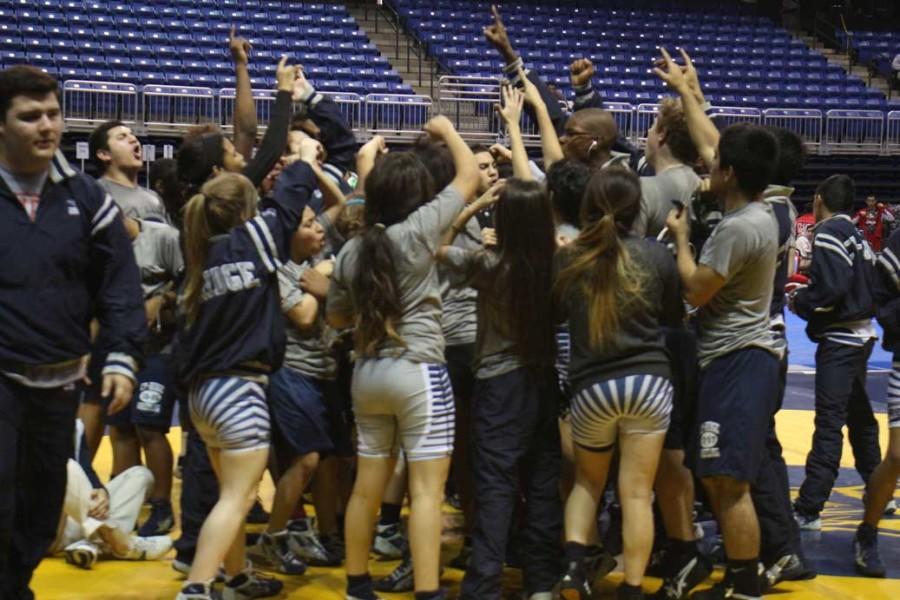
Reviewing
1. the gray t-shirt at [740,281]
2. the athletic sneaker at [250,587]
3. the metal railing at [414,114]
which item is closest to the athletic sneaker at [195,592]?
the athletic sneaker at [250,587]

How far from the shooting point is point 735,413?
455cm

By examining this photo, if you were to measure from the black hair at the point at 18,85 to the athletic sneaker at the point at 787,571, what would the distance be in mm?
3342

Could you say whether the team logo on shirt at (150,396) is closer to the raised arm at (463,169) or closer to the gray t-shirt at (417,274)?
the gray t-shirt at (417,274)

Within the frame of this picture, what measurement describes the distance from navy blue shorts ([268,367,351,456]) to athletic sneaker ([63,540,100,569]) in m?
0.94

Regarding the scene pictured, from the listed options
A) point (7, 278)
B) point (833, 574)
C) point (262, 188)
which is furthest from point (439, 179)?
point (833, 574)

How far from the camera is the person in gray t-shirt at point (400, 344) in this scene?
4.40 metres

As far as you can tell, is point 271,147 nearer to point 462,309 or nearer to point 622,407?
point 462,309

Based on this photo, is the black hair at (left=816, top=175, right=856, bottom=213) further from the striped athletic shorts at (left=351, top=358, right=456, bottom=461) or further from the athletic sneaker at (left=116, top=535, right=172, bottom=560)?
the athletic sneaker at (left=116, top=535, right=172, bottom=560)

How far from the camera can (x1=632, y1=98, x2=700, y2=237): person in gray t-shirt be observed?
5.12m

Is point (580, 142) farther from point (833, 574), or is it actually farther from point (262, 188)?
point (833, 574)

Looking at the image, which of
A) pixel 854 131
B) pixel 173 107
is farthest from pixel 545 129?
pixel 854 131

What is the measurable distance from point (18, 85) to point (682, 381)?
2670 mm

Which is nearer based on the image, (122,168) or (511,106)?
(511,106)

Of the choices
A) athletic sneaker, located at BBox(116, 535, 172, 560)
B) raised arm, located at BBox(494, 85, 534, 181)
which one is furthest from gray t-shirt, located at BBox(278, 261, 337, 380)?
athletic sneaker, located at BBox(116, 535, 172, 560)
